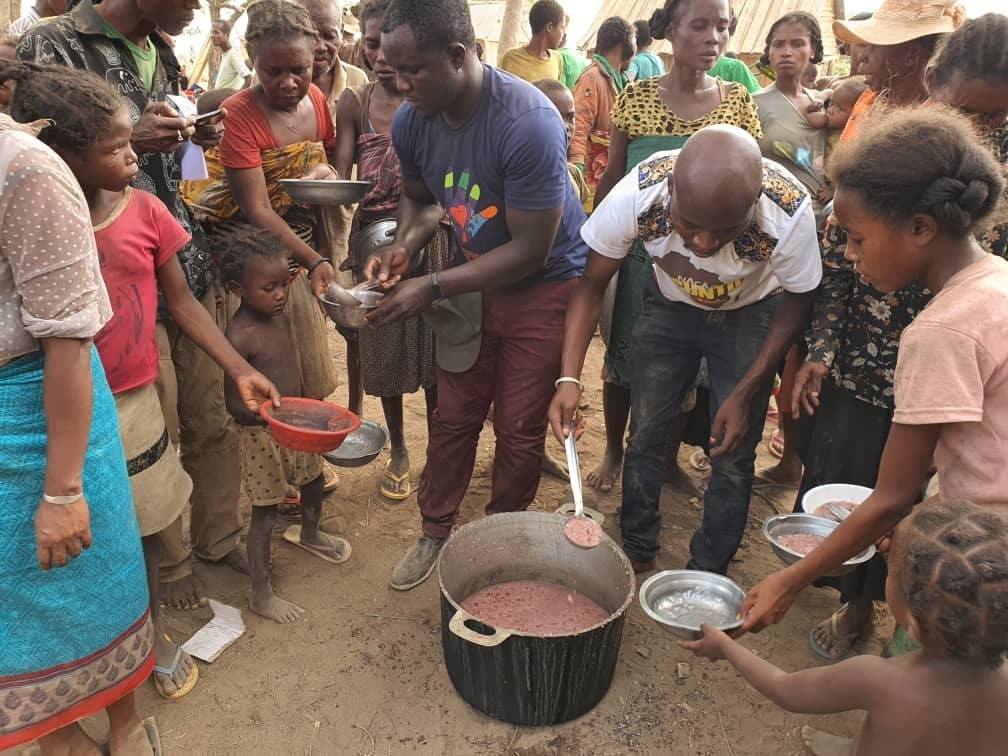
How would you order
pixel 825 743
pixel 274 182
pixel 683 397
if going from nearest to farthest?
pixel 825 743, pixel 683 397, pixel 274 182

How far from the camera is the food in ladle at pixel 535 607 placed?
7.89ft

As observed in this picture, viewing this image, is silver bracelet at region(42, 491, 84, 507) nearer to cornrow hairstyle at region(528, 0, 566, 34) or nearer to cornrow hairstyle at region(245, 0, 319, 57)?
cornrow hairstyle at region(245, 0, 319, 57)

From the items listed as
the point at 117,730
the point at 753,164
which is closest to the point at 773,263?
the point at 753,164

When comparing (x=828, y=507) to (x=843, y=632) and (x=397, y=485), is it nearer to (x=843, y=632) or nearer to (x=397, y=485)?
(x=843, y=632)

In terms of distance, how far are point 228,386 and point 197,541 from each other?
0.74m

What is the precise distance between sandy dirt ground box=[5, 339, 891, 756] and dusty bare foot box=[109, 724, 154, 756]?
0.12m

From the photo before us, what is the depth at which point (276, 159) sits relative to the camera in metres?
2.82

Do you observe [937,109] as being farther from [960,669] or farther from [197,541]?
[197,541]

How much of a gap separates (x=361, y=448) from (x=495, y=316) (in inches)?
31.1

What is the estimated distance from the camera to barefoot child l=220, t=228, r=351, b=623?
95.4 inches

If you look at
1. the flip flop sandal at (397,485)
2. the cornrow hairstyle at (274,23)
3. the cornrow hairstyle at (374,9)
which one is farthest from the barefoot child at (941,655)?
the cornrow hairstyle at (374,9)

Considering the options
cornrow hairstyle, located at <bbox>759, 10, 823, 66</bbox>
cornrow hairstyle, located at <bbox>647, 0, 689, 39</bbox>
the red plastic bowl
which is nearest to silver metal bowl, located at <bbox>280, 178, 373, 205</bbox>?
the red plastic bowl

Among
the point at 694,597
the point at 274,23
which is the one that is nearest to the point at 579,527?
the point at 694,597

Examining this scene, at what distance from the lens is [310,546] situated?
116 inches
